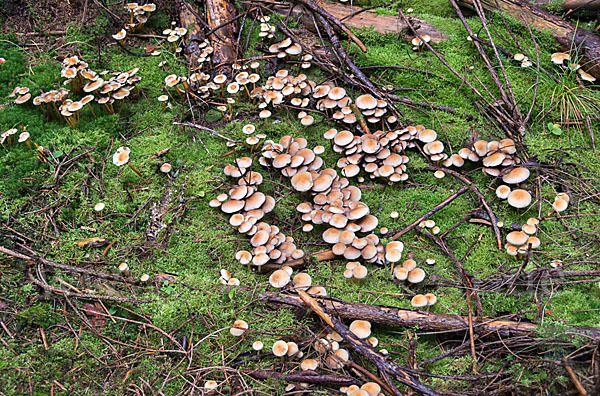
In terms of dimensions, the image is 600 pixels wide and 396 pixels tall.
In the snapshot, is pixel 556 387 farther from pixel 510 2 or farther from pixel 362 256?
pixel 510 2

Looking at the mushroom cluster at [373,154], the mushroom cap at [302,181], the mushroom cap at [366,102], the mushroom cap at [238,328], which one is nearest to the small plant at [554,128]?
the mushroom cluster at [373,154]

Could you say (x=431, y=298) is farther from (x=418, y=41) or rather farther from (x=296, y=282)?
(x=418, y=41)

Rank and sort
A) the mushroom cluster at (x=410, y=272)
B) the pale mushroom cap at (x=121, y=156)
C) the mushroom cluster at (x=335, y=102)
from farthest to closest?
the mushroom cluster at (x=335, y=102) < the pale mushroom cap at (x=121, y=156) < the mushroom cluster at (x=410, y=272)

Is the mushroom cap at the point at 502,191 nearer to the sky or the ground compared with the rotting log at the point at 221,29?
nearer to the ground

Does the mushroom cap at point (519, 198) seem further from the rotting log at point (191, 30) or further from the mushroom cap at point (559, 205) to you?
the rotting log at point (191, 30)

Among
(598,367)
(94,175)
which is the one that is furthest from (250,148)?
(598,367)

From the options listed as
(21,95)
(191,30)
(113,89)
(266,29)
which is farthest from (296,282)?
(191,30)

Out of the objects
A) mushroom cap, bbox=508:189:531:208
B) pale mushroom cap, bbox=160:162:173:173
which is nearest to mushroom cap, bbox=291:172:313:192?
pale mushroom cap, bbox=160:162:173:173
